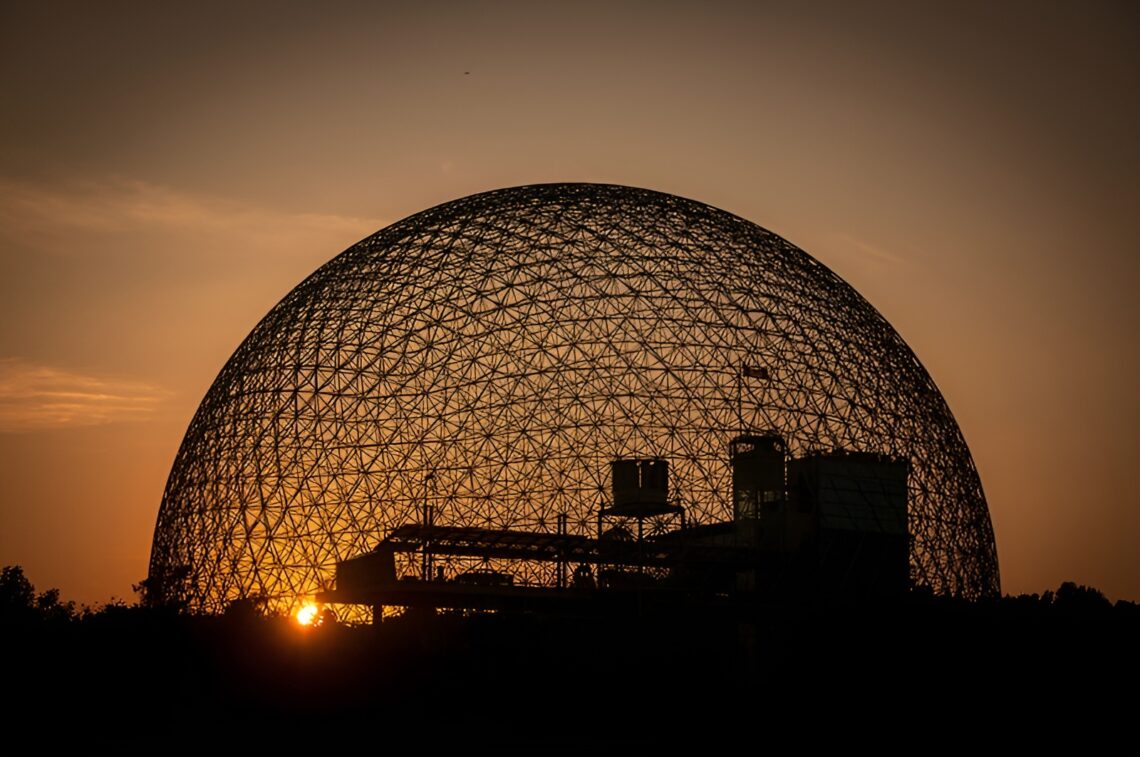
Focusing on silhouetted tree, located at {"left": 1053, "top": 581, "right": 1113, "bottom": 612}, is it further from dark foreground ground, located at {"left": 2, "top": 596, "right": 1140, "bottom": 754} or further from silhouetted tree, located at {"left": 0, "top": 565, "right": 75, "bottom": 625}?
silhouetted tree, located at {"left": 0, "top": 565, "right": 75, "bottom": 625}

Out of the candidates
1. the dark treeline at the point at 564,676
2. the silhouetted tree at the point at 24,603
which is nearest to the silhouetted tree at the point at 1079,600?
the dark treeline at the point at 564,676

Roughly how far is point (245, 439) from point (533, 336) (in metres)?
11.1

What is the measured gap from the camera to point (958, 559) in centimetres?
5288

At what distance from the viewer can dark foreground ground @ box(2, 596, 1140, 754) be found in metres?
35.4

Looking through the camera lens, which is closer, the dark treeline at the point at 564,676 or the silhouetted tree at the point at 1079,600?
the dark treeline at the point at 564,676

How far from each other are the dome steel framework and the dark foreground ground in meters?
4.73

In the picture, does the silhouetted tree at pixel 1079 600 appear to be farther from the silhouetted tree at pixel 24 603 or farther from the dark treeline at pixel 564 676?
the silhouetted tree at pixel 24 603

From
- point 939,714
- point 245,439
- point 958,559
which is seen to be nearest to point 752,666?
point 939,714

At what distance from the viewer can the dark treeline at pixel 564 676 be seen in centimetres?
3591

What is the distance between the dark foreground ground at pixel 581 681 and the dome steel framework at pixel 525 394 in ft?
15.5

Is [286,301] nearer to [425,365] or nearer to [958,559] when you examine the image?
[425,365]

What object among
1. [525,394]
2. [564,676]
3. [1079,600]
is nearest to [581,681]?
[564,676]

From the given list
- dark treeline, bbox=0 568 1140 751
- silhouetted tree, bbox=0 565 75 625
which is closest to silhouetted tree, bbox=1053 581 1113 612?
dark treeline, bbox=0 568 1140 751

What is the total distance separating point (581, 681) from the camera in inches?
1603
